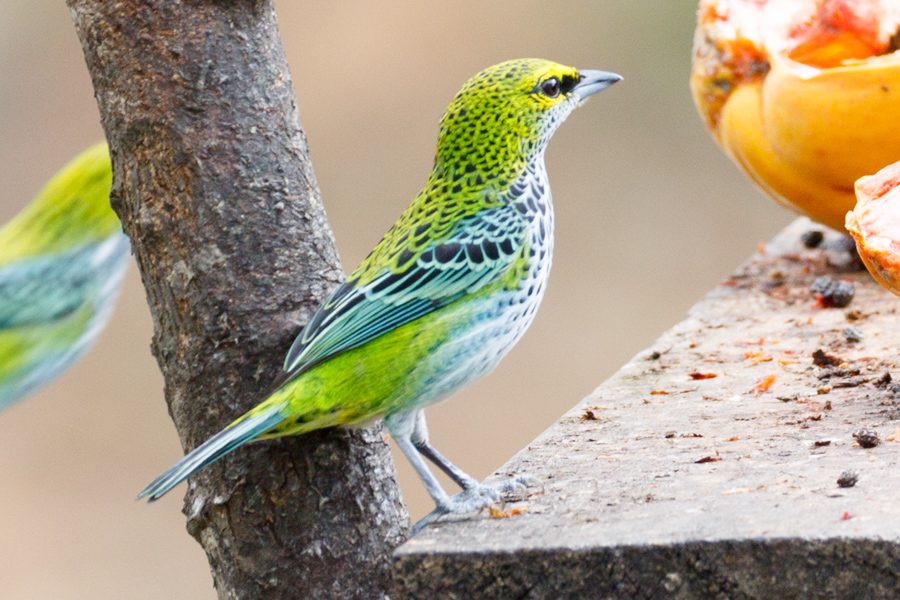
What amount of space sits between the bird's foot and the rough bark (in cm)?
28

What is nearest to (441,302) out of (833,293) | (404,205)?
(833,293)

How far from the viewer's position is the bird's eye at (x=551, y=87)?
6.91 feet

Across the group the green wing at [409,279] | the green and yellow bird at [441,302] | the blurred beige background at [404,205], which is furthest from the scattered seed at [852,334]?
the blurred beige background at [404,205]

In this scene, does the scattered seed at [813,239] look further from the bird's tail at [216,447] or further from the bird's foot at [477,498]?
the bird's tail at [216,447]

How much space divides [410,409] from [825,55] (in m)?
2.11

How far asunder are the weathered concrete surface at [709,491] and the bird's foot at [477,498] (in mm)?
35

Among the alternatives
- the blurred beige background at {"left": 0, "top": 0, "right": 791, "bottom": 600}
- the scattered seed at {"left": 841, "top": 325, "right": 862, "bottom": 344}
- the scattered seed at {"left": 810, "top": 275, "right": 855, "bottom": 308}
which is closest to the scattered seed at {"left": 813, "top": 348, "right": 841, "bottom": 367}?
the scattered seed at {"left": 841, "top": 325, "right": 862, "bottom": 344}

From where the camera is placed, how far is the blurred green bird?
2369 mm

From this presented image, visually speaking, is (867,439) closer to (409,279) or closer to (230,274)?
(409,279)

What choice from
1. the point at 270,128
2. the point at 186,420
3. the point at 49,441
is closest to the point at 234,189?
the point at 270,128

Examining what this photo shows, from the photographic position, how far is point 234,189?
74.2 inches

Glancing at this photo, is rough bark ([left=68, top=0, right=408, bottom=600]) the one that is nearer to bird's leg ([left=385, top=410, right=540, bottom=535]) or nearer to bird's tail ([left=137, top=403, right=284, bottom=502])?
bird's leg ([left=385, top=410, right=540, bottom=535])

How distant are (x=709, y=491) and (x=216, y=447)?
28.8 inches

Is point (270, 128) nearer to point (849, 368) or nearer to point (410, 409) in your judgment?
point (410, 409)
